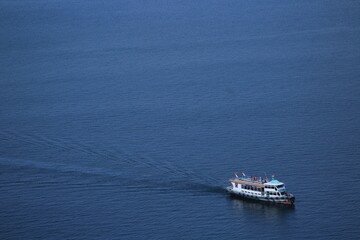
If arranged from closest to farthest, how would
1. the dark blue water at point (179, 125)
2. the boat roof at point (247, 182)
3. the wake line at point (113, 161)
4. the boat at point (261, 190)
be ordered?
the dark blue water at point (179, 125) < the boat at point (261, 190) < the boat roof at point (247, 182) < the wake line at point (113, 161)

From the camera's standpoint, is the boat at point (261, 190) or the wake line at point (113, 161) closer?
the boat at point (261, 190)

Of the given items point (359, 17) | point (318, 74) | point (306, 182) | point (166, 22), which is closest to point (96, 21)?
point (166, 22)

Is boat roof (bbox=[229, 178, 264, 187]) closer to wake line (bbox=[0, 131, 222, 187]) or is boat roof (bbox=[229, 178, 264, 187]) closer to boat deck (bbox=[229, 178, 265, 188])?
boat deck (bbox=[229, 178, 265, 188])

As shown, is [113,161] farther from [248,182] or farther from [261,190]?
[261,190]

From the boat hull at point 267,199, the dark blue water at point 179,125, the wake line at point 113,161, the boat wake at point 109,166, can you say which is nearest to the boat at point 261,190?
the boat hull at point 267,199

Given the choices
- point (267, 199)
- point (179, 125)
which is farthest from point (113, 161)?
point (267, 199)

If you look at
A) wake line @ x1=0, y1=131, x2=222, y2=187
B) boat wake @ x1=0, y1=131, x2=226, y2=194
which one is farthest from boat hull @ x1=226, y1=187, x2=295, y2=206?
wake line @ x1=0, y1=131, x2=222, y2=187

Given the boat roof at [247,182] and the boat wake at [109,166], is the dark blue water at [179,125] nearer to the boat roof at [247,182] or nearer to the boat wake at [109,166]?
the boat wake at [109,166]
